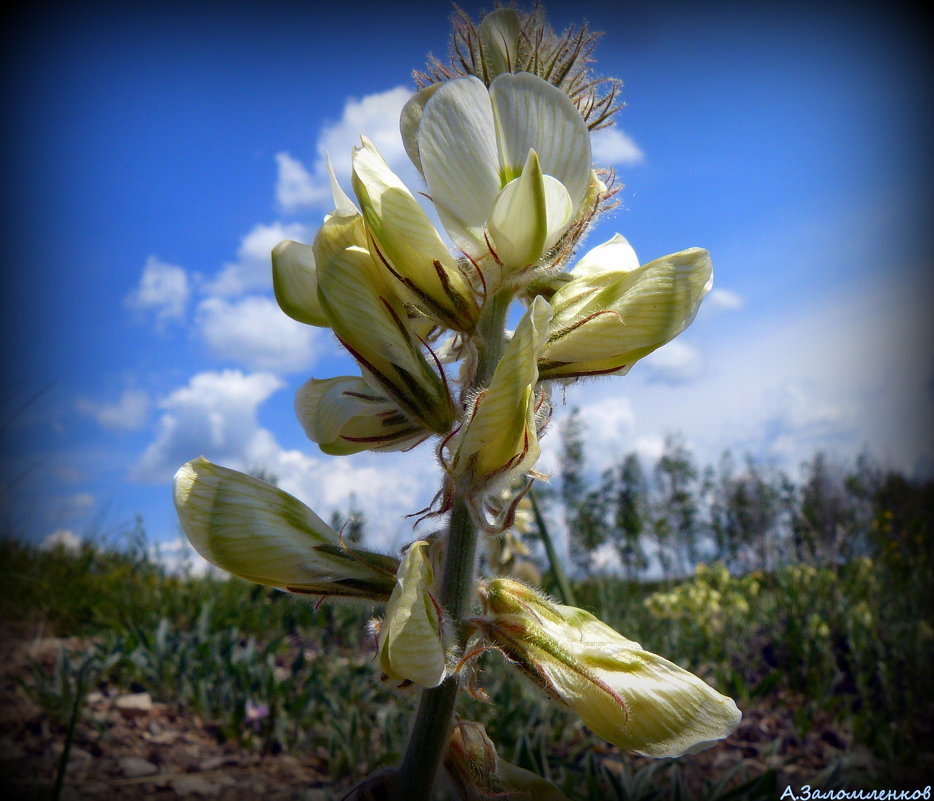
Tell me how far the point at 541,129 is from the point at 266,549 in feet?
2.81

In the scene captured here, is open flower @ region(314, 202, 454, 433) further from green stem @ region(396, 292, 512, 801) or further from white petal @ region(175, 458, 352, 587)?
white petal @ region(175, 458, 352, 587)

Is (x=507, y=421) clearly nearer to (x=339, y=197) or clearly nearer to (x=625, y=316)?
(x=625, y=316)

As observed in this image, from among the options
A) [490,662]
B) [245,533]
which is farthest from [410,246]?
[490,662]

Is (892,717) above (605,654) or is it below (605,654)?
below

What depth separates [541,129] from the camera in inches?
46.6

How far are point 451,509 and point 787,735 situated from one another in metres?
3.37

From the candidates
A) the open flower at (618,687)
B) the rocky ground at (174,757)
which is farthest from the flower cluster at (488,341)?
the rocky ground at (174,757)

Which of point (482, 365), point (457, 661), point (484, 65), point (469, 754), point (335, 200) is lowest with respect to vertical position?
point (469, 754)

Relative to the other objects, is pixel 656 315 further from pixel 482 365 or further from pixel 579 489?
pixel 579 489

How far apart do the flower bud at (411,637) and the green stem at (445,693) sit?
137 millimetres

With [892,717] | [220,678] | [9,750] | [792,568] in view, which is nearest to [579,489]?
[792,568]

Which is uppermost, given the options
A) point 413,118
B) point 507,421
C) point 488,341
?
point 413,118

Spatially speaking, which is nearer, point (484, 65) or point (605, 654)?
point (605, 654)

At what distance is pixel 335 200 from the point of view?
1.31 m
